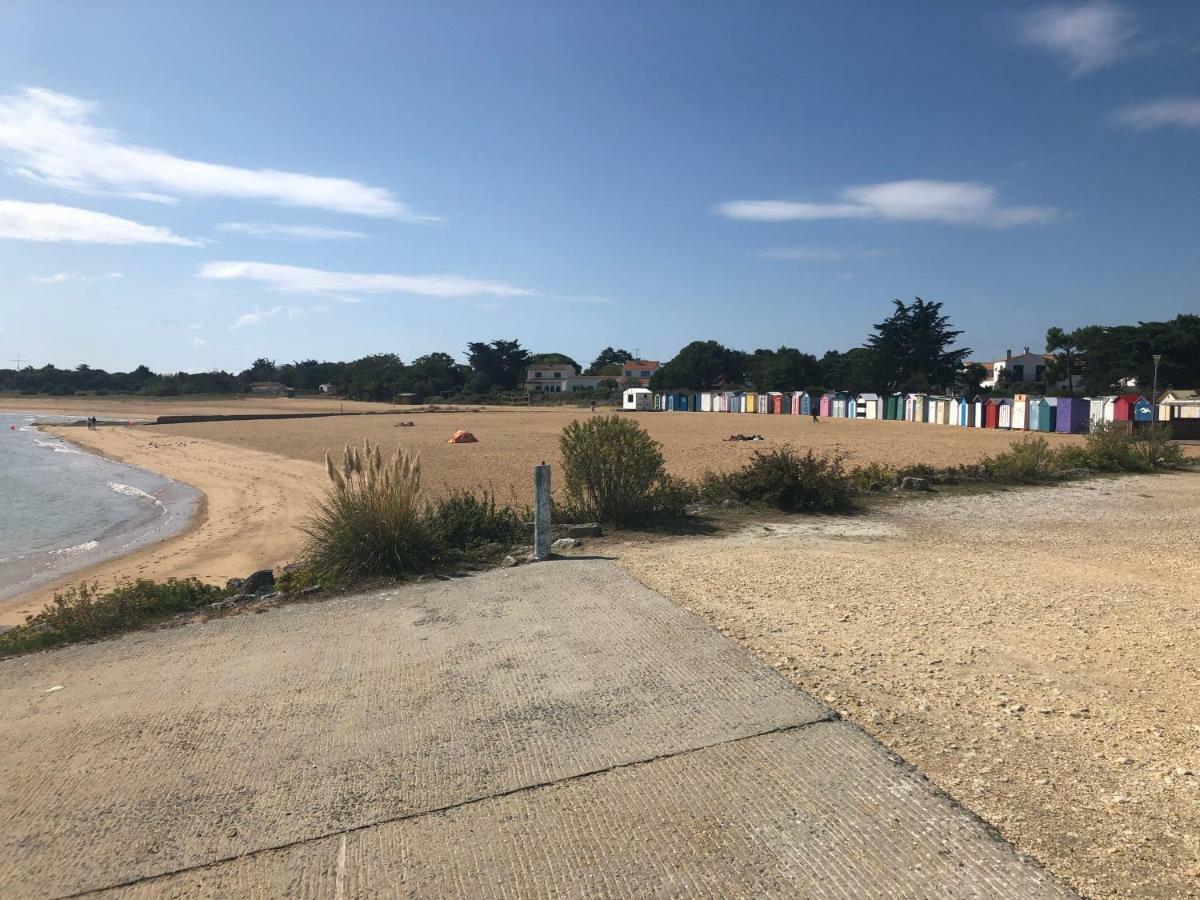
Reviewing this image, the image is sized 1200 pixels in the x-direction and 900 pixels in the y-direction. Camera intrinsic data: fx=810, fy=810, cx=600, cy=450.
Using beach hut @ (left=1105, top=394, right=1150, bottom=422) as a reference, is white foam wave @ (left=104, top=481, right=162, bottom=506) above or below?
below

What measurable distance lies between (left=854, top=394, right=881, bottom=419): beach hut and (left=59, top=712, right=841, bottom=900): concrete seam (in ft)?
178

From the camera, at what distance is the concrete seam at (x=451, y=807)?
9.44ft

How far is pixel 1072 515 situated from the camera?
10039 mm

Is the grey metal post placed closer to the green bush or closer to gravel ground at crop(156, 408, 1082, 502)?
the green bush

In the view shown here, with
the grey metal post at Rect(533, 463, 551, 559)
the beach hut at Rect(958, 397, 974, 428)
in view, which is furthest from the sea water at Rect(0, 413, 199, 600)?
the beach hut at Rect(958, 397, 974, 428)

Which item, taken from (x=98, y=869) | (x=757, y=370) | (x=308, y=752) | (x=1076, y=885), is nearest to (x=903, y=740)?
(x=1076, y=885)

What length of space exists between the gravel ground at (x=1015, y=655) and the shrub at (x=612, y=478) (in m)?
1.15

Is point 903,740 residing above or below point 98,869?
above

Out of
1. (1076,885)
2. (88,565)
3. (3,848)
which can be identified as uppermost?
(1076,885)

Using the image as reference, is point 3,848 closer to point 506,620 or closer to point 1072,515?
point 506,620

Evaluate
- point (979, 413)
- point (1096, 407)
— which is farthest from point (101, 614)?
point (979, 413)

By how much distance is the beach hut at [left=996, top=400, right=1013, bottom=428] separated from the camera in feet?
135

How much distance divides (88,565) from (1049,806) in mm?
14346

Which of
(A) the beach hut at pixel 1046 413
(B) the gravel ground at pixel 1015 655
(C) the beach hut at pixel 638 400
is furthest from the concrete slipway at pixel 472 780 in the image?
(C) the beach hut at pixel 638 400
